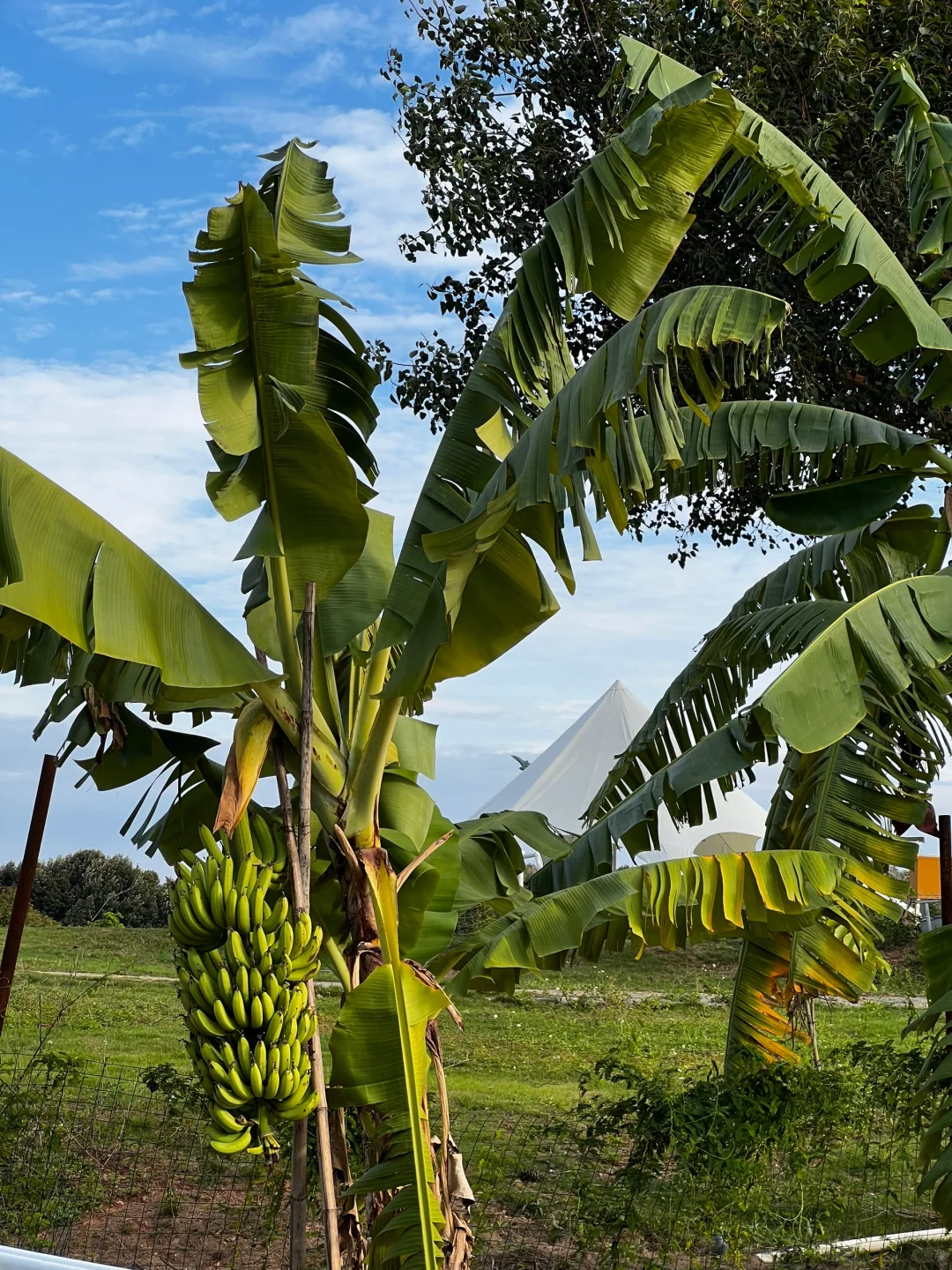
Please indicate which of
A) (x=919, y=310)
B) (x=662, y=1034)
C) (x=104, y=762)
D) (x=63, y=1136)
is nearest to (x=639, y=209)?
(x=919, y=310)

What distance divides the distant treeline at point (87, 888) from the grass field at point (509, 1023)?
3.08 metres

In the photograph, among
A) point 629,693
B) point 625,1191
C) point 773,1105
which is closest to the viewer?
point 773,1105

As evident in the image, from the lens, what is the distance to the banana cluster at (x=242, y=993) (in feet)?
8.86

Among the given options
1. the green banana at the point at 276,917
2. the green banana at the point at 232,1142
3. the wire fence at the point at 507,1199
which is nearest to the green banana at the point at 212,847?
the green banana at the point at 276,917

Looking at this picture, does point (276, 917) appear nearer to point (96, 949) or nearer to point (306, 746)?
point (306, 746)

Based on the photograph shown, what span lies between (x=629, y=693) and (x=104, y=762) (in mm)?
12291

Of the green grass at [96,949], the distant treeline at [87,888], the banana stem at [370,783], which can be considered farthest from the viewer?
the distant treeline at [87,888]

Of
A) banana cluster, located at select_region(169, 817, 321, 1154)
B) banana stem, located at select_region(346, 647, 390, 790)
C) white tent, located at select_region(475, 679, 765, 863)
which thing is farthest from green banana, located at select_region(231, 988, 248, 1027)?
white tent, located at select_region(475, 679, 765, 863)

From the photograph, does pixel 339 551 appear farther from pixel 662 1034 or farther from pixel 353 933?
pixel 662 1034

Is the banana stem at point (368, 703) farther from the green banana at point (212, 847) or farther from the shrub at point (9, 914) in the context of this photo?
the shrub at point (9, 914)

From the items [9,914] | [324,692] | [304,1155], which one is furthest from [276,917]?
[9,914]

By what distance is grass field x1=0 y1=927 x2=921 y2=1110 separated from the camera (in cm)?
875

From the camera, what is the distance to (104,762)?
167 inches

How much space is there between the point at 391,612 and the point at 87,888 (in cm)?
1635
